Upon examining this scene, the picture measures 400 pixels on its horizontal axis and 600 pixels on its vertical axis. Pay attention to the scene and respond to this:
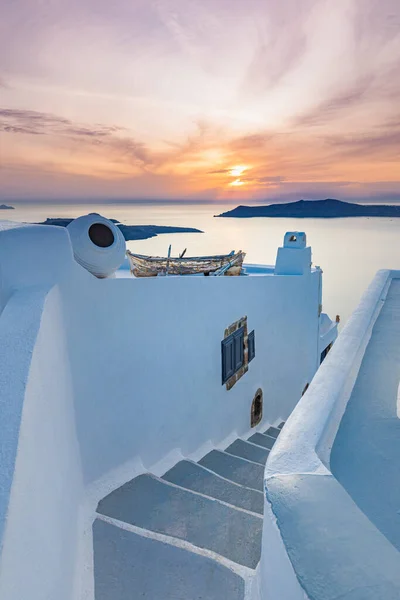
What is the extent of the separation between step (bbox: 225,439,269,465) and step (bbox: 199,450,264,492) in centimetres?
48

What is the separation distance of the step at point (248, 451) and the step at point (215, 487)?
1418mm

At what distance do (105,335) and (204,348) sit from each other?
6.13 feet

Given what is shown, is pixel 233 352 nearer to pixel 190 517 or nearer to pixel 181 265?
pixel 190 517

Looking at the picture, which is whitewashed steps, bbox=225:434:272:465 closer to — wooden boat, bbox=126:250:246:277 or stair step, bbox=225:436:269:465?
stair step, bbox=225:436:269:465

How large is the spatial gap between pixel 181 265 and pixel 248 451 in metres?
4.15

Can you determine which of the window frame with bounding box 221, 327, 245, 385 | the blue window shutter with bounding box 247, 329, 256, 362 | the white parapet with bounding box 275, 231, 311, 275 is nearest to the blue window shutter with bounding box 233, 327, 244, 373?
the window frame with bounding box 221, 327, 245, 385

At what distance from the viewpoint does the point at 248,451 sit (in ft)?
17.2

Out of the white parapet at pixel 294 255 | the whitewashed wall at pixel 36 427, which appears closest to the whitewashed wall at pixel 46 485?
the whitewashed wall at pixel 36 427

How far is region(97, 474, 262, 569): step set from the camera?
102 inches

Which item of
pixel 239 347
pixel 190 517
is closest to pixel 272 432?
pixel 239 347

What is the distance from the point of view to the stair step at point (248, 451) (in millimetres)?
4972

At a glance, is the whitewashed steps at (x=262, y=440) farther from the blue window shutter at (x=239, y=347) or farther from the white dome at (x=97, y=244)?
the white dome at (x=97, y=244)

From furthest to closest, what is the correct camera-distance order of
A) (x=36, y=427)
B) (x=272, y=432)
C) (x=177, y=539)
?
(x=272, y=432) < (x=177, y=539) < (x=36, y=427)

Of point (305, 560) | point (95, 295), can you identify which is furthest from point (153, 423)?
point (305, 560)
